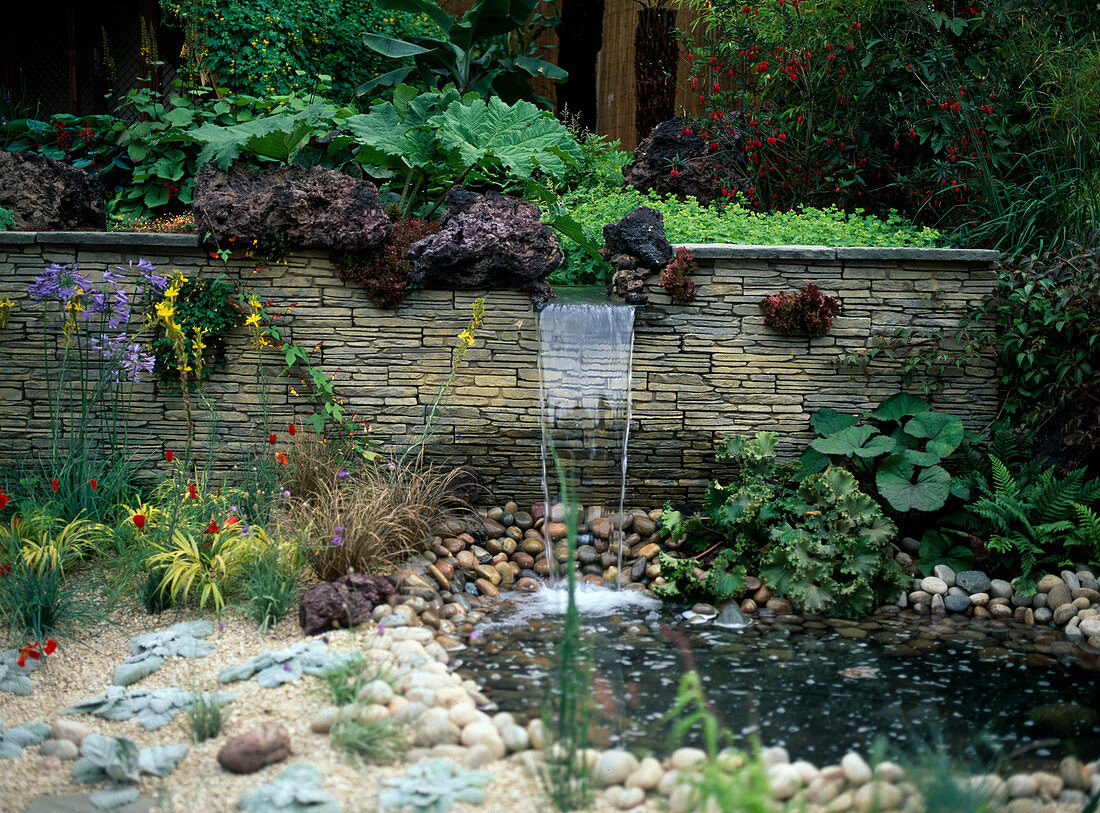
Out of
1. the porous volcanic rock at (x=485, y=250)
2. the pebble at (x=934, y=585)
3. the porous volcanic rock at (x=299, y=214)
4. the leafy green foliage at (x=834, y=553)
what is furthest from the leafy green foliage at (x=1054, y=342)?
the porous volcanic rock at (x=299, y=214)

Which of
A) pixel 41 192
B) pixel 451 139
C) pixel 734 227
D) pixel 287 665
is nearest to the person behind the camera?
pixel 287 665

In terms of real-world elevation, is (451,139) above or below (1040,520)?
above

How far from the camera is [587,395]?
17.0ft

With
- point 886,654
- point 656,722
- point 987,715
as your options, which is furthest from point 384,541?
point 987,715

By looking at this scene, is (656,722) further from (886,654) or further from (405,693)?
(886,654)

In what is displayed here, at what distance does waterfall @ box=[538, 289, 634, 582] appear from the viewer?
16.8 ft

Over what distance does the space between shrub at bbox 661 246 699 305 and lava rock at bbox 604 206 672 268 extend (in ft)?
0.24

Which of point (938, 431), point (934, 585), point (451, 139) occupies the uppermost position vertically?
point (451, 139)

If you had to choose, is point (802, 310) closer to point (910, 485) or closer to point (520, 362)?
point (910, 485)

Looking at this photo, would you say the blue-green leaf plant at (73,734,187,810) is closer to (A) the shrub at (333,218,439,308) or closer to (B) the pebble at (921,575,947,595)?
(A) the shrub at (333,218,439,308)

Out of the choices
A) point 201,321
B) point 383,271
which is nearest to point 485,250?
point 383,271

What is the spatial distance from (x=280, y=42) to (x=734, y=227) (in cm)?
448

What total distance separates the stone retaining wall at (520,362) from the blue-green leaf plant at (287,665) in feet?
6.65

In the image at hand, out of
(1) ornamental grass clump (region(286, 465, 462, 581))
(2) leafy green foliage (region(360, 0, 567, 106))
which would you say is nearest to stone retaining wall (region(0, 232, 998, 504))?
(1) ornamental grass clump (region(286, 465, 462, 581))
